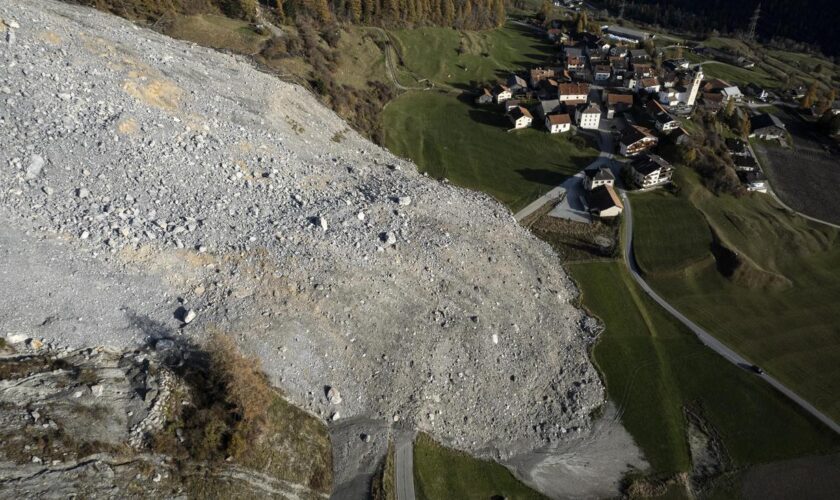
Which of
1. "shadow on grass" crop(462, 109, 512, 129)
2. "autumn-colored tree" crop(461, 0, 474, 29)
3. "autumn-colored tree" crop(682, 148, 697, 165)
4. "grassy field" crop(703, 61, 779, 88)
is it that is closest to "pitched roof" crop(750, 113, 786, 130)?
"autumn-colored tree" crop(682, 148, 697, 165)

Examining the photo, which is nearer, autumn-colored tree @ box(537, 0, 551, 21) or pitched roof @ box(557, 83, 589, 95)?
pitched roof @ box(557, 83, 589, 95)

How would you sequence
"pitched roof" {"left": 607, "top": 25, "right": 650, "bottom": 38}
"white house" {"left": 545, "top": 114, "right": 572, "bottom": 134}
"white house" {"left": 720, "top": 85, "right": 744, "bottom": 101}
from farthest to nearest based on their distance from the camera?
1. "pitched roof" {"left": 607, "top": 25, "right": 650, "bottom": 38}
2. "white house" {"left": 720, "top": 85, "right": 744, "bottom": 101}
3. "white house" {"left": 545, "top": 114, "right": 572, "bottom": 134}

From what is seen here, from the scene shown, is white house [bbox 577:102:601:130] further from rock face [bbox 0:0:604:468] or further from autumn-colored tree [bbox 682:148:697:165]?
rock face [bbox 0:0:604:468]

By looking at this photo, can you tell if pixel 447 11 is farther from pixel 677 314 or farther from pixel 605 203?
pixel 677 314

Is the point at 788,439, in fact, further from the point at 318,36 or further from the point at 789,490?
the point at 318,36

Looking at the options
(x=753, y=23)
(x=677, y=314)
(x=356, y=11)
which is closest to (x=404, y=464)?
(x=677, y=314)

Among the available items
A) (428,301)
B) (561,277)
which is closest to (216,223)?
(428,301)

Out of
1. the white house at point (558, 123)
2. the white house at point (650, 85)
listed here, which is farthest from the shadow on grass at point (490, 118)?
the white house at point (650, 85)
